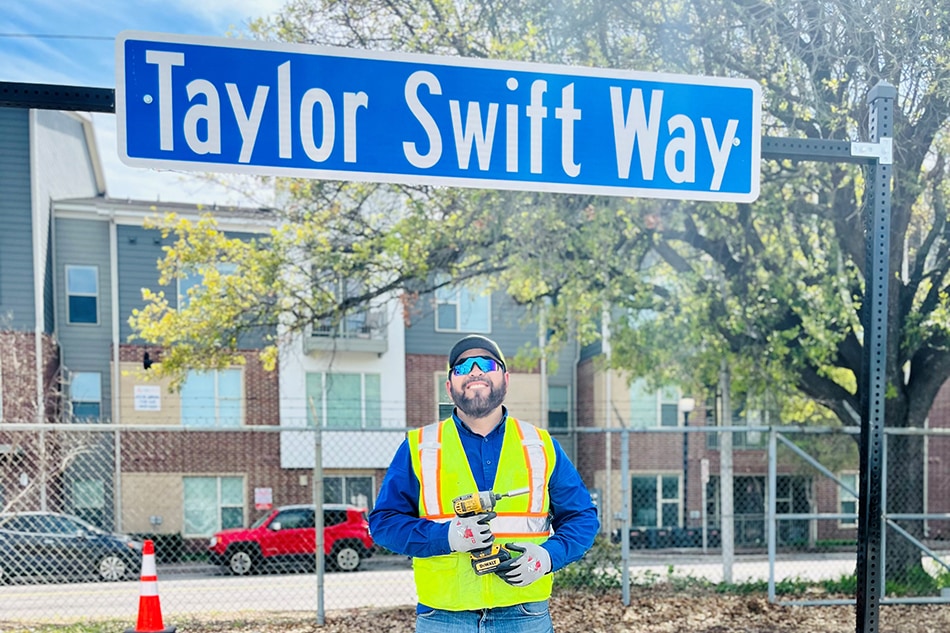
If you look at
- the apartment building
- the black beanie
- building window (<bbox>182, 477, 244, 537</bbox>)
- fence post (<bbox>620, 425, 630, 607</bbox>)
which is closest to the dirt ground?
fence post (<bbox>620, 425, 630, 607</bbox>)

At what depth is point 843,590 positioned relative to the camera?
10180 mm

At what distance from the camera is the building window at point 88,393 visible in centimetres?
2198

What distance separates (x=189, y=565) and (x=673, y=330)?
978 cm

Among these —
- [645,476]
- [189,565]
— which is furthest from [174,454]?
Answer: [645,476]

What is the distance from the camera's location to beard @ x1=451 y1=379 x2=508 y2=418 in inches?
132

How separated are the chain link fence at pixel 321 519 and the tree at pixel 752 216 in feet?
4.12

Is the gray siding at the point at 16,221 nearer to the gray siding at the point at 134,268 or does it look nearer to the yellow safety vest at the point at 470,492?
the gray siding at the point at 134,268

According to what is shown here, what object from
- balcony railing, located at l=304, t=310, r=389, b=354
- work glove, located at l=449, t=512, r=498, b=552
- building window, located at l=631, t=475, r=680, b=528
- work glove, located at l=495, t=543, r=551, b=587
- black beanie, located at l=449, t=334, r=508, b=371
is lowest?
building window, located at l=631, t=475, r=680, b=528

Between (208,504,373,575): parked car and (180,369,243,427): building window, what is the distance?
5588 millimetres

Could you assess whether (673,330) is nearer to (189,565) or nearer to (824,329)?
(824,329)

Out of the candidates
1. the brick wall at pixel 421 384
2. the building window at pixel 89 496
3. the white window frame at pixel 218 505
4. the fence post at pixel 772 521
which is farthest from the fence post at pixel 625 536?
the brick wall at pixel 421 384

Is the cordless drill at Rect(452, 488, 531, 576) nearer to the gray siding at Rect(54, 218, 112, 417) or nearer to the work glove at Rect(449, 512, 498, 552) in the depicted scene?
the work glove at Rect(449, 512, 498, 552)

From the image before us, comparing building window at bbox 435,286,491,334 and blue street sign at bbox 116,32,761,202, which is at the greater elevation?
blue street sign at bbox 116,32,761,202

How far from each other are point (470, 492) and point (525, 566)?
0.34m
